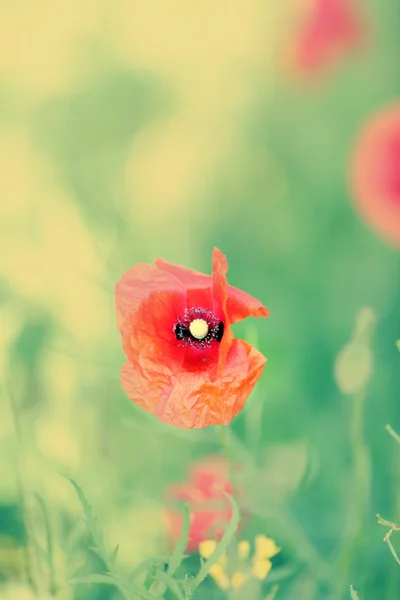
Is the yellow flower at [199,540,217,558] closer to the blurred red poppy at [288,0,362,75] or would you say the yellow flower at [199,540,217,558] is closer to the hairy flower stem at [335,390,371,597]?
the hairy flower stem at [335,390,371,597]

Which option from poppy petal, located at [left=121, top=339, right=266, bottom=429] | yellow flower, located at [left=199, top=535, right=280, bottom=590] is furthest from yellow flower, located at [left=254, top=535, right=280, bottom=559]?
poppy petal, located at [left=121, top=339, right=266, bottom=429]

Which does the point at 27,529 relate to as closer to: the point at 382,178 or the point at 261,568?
the point at 261,568

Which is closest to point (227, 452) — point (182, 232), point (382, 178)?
point (182, 232)

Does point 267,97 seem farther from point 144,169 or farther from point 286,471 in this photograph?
point 286,471

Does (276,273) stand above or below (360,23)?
below

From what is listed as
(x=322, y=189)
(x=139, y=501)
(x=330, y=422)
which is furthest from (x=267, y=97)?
(x=139, y=501)

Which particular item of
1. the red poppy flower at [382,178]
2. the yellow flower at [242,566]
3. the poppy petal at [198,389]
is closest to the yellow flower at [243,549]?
the yellow flower at [242,566]
